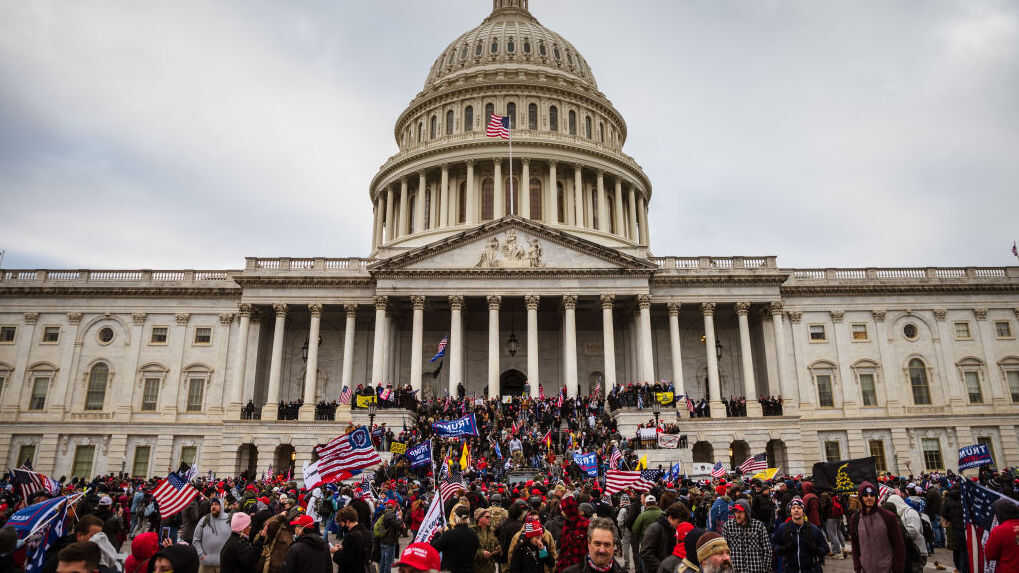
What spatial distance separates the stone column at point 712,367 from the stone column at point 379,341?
20001 millimetres

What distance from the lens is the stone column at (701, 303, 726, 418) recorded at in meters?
42.6

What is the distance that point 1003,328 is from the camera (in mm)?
48062

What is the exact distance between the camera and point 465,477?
85.8 feet

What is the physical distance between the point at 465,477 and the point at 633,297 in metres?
21.3

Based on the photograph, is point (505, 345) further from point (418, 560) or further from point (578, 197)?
point (418, 560)

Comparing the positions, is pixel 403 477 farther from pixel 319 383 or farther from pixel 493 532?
pixel 319 383

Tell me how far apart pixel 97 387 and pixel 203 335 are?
24.4 feet

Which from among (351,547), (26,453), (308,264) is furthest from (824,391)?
(26,453)

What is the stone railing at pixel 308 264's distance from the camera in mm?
46312

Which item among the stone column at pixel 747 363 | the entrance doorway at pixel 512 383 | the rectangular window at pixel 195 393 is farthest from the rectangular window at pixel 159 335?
the stone column at pixel 747 363

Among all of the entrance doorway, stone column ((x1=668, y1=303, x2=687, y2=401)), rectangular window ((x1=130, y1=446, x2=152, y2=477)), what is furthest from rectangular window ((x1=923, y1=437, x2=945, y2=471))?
rectangular window ((x1=130, y1=446, x2=152, y2=477))

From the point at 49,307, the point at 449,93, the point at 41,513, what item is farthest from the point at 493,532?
the point at 449,93

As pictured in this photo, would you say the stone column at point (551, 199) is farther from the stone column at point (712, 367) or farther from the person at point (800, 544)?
the person at point (800, 544)

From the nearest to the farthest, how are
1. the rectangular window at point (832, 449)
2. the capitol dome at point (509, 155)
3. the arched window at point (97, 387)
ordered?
1. the rectangular window at point (832, 449)
2. the arched window at point (97, 387)
3. the capitol dome at point (509, 155)
